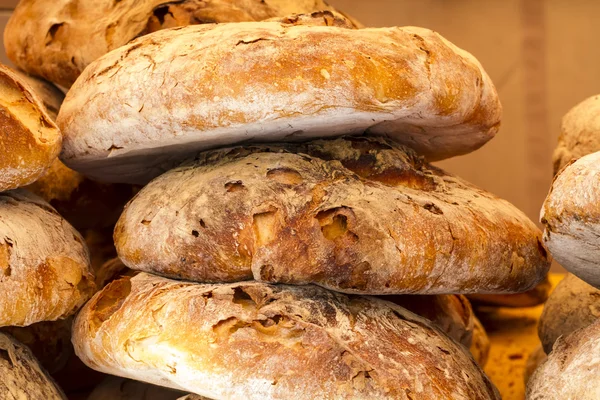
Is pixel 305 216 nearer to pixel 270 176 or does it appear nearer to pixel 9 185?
pixel 270 176

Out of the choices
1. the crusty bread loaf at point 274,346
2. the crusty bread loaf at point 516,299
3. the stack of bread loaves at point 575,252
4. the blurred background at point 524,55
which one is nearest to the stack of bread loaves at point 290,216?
the crusty bread loaf at point 274,346

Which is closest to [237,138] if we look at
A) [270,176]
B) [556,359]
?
[270,176]

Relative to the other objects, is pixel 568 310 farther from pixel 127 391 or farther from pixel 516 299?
pixel 127 391

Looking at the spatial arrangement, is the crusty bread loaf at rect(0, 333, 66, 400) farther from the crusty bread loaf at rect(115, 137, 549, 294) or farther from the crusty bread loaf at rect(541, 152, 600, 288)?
the crusty bread loaf at rect(541, 152, 600, 288)

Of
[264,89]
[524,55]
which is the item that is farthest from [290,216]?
[524,55]

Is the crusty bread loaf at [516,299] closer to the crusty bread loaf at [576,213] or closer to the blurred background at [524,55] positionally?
the blurred background at [524,55]
